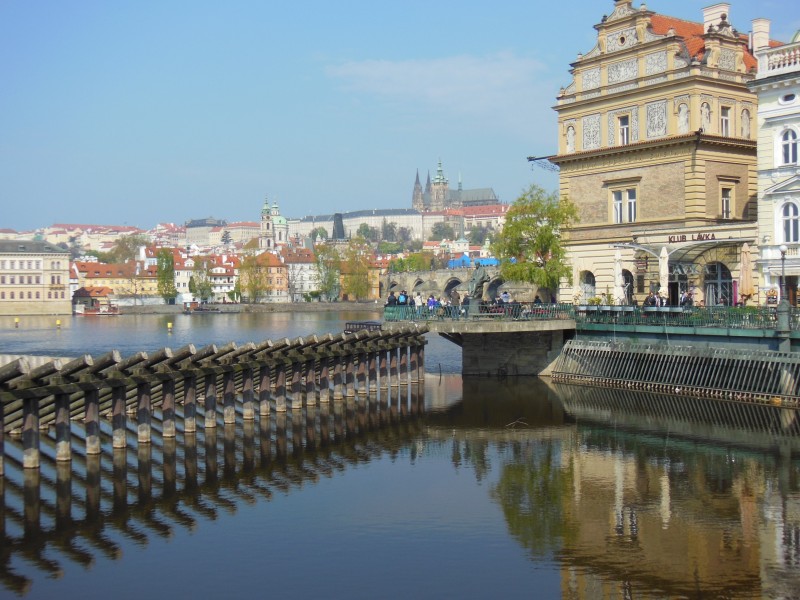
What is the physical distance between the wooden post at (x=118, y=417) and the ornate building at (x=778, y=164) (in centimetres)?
2647

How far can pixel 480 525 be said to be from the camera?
21812 mm

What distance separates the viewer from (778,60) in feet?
140

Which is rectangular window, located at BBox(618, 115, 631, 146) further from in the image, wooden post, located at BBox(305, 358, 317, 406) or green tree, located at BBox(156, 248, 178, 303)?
green tree, located at BBox(156, 248, 178, 303)

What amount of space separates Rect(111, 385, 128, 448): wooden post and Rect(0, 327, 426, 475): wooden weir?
0.09 ft

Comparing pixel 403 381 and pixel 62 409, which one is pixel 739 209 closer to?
pixel 403 381

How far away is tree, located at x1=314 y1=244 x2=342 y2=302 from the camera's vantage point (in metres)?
182

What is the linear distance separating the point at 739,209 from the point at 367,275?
135m

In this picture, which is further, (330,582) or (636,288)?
(636,288)

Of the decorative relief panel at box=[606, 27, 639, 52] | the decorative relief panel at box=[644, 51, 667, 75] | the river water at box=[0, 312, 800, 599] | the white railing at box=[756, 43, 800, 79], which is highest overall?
the decorative relief panel at box=[606, 27, 639, 52]

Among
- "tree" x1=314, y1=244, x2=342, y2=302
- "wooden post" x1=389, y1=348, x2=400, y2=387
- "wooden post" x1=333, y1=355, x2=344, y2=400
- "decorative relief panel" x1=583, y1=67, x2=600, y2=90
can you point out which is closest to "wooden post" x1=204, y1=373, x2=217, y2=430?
"wooden post" x1=333, y1=355, x2=344, y2=400

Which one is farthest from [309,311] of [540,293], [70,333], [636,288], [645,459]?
[645,459]

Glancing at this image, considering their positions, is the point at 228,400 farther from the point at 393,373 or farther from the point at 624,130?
the point at 624,130

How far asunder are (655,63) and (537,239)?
10883mm

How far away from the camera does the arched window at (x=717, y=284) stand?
46.4 metres
